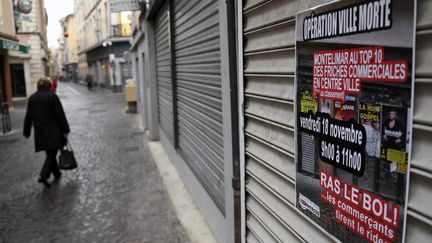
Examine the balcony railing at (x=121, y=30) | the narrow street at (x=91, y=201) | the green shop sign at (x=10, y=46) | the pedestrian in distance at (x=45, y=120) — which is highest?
the balcony railing at (x=121, y=30)

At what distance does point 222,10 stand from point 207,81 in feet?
4.41

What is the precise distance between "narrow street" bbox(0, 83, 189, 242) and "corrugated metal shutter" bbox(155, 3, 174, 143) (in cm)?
88

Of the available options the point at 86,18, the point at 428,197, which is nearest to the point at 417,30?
the point at 428,197

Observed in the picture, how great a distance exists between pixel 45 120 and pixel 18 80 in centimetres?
2900

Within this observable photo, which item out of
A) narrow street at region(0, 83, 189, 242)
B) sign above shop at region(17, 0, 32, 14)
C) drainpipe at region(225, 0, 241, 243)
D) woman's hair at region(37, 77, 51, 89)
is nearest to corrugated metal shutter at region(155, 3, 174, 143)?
narrow street at region(0, 83, 189, 242)

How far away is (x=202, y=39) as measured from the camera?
194 inches

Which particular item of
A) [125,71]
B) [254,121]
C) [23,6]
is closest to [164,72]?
[254,121]

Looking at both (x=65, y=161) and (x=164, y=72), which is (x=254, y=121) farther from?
(x=164, y=72)

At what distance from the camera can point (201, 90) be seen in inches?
206

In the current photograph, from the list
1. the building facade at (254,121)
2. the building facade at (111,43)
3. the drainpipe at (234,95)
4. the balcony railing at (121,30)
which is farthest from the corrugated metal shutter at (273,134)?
the balcony railing at (121,30)

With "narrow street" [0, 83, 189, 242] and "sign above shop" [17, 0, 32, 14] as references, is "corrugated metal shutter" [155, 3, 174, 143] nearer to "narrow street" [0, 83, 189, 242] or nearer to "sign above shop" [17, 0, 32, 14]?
"narrow street" [0, 83, 189, 242]

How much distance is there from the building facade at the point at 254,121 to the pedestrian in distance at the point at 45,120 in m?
2.37

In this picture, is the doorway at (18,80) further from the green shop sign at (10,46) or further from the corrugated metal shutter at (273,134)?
the corrugated metal shutter at (273,134)

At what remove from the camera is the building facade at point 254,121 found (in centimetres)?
142
